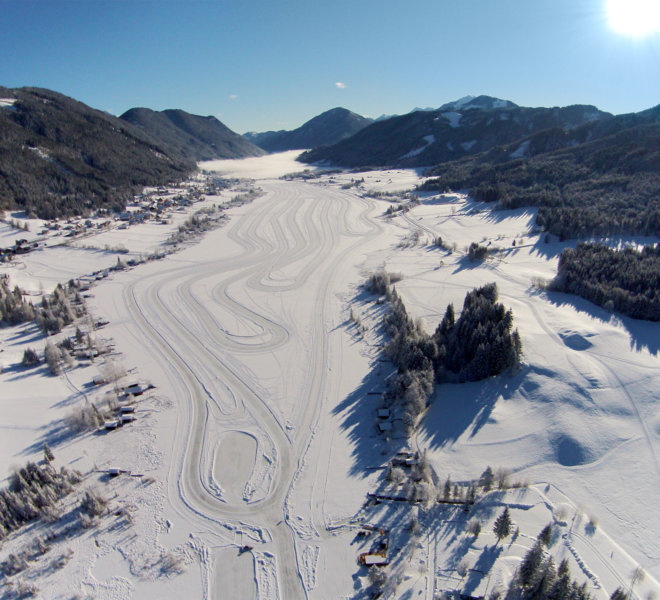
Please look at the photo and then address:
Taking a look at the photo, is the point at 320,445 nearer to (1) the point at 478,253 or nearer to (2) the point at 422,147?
(1) the point at 478,253

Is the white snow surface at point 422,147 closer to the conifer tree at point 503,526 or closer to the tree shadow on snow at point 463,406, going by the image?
the tree shadow on snow at point 463,406

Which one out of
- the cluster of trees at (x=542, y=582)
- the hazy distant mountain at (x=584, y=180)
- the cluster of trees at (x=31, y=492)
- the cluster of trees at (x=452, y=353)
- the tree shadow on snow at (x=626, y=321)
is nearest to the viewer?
the cluster of trees at (x=542, y=582)

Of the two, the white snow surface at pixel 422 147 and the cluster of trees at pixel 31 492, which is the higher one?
the white snow surface at pixel 422 147

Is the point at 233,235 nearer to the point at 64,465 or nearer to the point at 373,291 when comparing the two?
the point at 373,291

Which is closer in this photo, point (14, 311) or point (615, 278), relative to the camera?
point (615, 278)

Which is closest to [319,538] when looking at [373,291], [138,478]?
[138,478]

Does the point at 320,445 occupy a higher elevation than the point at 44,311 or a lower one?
lower

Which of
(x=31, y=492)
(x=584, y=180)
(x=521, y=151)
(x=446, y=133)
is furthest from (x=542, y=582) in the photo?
(x=446, y=133)

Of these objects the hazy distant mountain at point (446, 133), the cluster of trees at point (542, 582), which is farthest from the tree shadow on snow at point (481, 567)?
the hazy distant mountain at point (446, 133)
